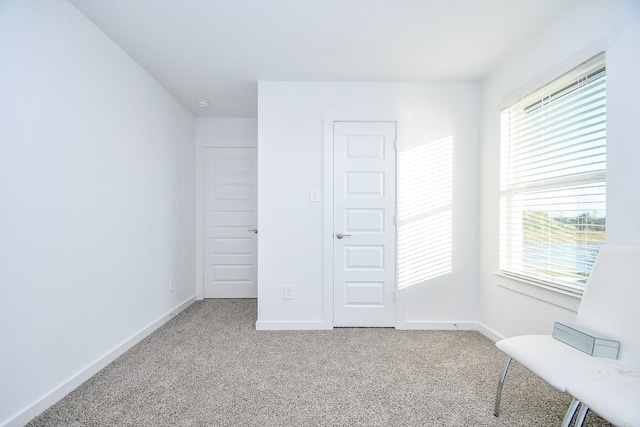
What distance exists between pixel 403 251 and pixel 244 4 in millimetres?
2330

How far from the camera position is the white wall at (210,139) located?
12.8 feet

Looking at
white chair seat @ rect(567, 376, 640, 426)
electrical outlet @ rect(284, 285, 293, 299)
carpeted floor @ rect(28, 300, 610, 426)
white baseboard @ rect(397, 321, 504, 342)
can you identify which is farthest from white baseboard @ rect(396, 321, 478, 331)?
white chair seat @ rect(567, 376, 640, 426)

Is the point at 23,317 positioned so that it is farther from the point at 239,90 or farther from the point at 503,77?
the point at 503,77

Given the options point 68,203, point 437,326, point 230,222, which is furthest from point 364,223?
point 68,203

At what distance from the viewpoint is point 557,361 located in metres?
1.26

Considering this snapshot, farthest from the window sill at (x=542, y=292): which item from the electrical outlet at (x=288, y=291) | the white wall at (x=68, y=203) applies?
the white wall at (x=68, y=203)

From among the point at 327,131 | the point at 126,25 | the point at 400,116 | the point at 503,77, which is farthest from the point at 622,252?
the point at 126,25

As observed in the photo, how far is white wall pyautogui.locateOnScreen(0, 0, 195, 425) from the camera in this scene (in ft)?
4.80

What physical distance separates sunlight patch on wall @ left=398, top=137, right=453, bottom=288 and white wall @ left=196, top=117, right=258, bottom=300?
2.15 m

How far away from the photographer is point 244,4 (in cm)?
180

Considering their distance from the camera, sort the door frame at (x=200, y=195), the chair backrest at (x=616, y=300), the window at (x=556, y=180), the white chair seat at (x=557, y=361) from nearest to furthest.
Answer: the white chair seat at (x=557, y=361), the chair backrest at (x=616, y=300), the window at (x=556, y=180), the door frame at (x=200, y=195)

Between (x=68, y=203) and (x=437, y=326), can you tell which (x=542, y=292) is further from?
(x=68, y=203)

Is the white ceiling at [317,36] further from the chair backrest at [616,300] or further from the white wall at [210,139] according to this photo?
the chair backrest at [616,300]

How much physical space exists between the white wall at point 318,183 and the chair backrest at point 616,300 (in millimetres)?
1364
